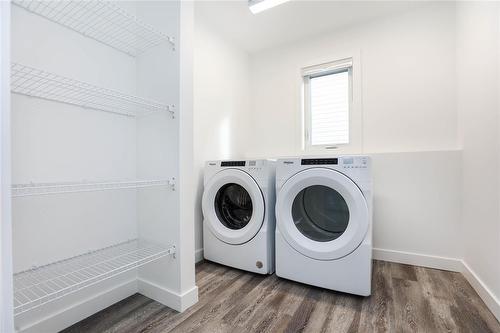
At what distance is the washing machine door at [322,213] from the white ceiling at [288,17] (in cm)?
143

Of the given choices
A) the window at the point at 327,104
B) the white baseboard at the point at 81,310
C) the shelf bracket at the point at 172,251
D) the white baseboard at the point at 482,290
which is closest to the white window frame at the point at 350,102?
the window at the point at 327,104

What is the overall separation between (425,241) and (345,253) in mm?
936

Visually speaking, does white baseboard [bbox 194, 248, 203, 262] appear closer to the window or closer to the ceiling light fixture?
the window

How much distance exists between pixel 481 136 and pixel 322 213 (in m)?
1.05

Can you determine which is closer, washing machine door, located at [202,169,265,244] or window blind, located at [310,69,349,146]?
washing machine door, located at [202,169,265,244]

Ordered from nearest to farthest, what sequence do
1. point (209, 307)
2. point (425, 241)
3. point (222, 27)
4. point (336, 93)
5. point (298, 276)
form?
point (209, 307), point (298, 276), point (425, 241), point (222, 27), point (336, 93)

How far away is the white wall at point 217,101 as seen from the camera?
2.03 metres

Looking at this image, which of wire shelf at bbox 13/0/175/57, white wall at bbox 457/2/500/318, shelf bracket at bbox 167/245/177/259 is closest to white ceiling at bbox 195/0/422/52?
white wall at bbox 457/2/500/318

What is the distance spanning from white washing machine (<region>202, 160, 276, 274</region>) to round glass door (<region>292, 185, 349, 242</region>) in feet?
0.68

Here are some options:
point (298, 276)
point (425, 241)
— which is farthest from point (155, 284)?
point (425, 241)

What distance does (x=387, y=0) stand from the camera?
1.88 m

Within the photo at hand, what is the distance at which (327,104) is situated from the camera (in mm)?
2420

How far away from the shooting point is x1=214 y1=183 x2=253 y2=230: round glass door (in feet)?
6.20

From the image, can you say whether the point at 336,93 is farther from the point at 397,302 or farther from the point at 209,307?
the point at 209,307
